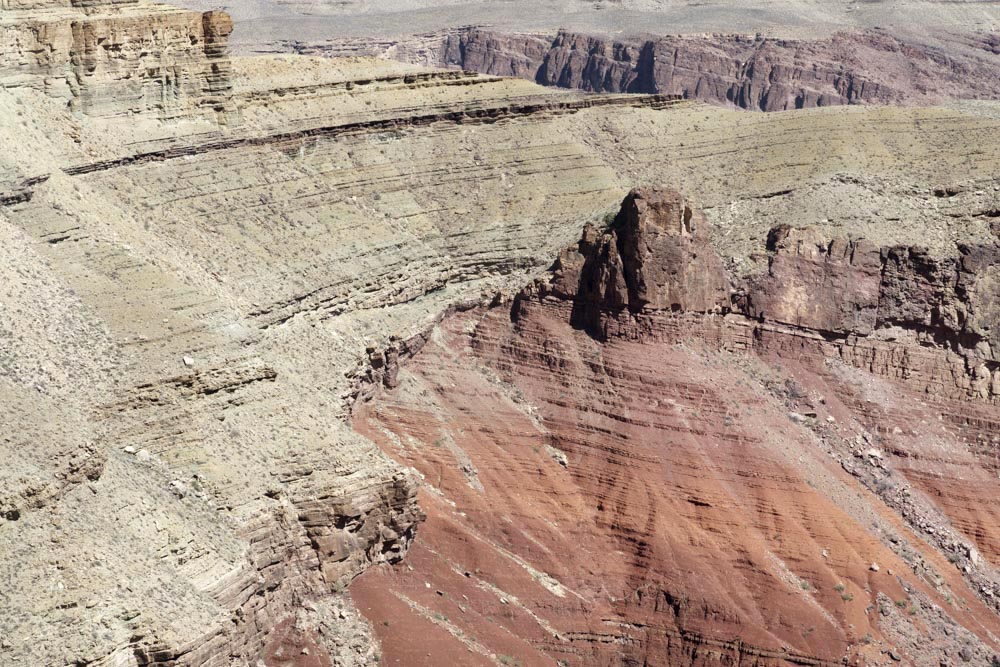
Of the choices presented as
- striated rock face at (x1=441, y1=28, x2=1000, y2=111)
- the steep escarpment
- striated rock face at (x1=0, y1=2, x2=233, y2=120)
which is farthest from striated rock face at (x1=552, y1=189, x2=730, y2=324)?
striated rock face at (x1=441, y1=28, x2=1000, y2=111)

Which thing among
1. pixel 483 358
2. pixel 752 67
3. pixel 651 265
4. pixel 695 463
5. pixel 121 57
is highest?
pixel 121 57

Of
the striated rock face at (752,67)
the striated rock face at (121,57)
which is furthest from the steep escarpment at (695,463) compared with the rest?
the striated rock face at (752,67)

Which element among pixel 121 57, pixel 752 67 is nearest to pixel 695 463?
pixel 121 57

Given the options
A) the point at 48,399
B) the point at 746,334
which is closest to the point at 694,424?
the point at 746,334

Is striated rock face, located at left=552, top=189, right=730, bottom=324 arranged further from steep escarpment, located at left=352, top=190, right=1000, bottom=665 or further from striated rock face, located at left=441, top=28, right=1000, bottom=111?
striated rock face, located at left=441, top=28, right=1000, bottom=111

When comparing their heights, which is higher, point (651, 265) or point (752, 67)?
point (651, 265)

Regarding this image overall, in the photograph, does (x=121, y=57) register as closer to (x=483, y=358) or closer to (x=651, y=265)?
(x=483, y=358)

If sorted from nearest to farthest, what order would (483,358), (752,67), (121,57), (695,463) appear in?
(695,463), (121,57), (483,358), (752,67)

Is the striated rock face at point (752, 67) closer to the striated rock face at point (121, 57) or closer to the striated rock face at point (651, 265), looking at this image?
the striated rock face at point (651, 265)
